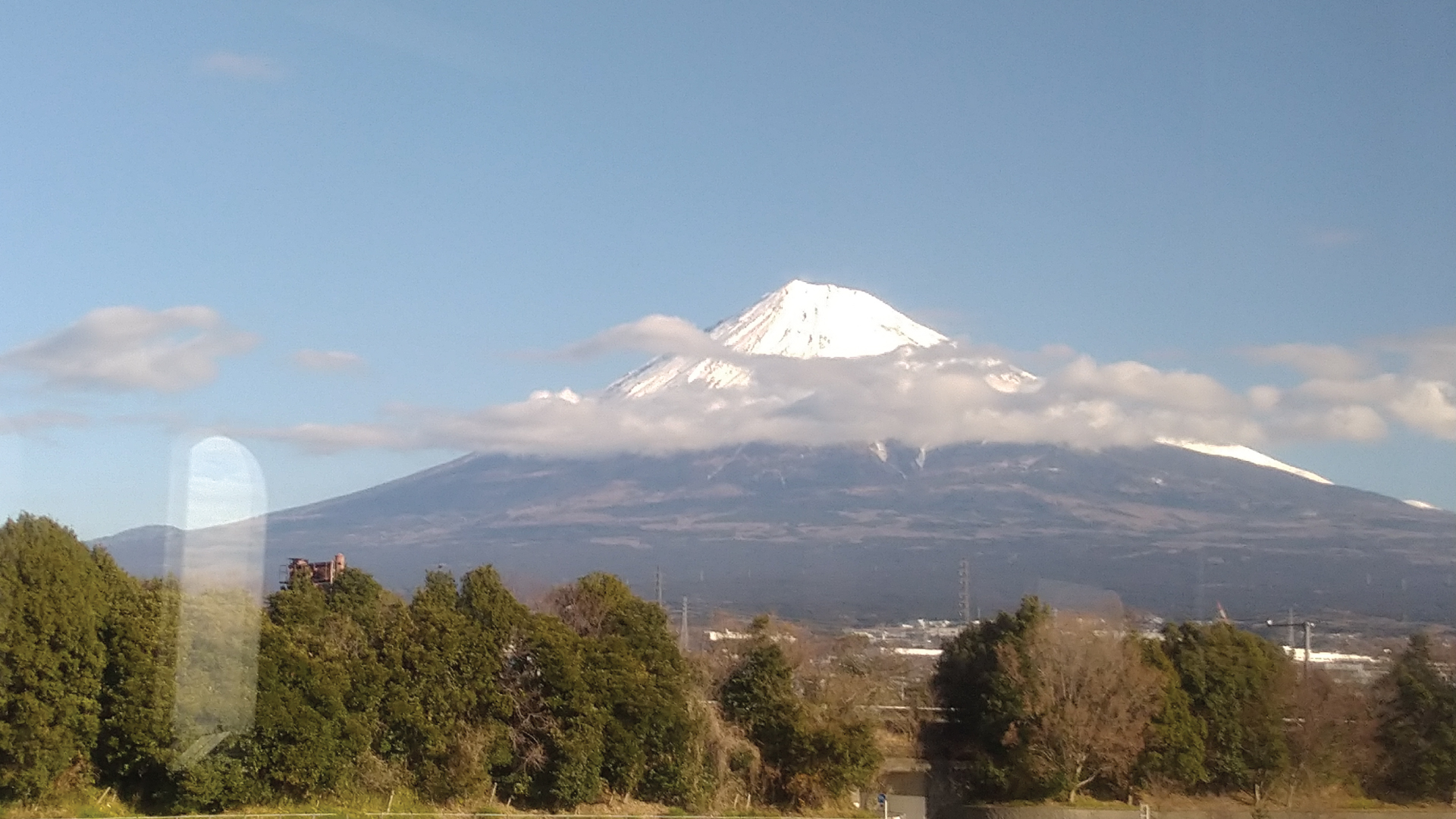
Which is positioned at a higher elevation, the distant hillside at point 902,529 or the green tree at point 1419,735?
the distant hillside at point 902,529

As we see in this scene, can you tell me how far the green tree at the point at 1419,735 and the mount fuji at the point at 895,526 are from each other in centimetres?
4018

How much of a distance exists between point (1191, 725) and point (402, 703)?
50.1 ft

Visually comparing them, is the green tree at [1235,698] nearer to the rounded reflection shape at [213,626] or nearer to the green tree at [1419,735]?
the green tree at [1419,735]

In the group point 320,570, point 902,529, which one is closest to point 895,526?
point 902,529

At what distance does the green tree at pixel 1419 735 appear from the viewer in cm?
2852

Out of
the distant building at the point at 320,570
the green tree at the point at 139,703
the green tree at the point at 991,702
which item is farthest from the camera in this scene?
the distant building at the point at 320,570

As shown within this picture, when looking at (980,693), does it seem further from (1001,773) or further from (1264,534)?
(1264,534)

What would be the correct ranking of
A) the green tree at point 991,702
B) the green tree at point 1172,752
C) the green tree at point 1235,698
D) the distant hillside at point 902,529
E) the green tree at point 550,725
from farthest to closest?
the distant hillside at point 902,529, the green tree at point 991,702, the green tree at point 1172,752, the green tree at point 1235,698, the green tree at point 550,725

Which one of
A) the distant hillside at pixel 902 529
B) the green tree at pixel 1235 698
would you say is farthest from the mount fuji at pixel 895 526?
the green tree at pixel 1235 698

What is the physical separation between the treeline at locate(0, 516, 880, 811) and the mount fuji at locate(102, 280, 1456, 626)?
150ft

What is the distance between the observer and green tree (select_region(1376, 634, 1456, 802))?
28516 millimetres

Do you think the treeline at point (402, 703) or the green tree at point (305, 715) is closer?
the treeline at point (402, 703)

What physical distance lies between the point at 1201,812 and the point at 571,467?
12609cm

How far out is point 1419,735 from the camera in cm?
2881
